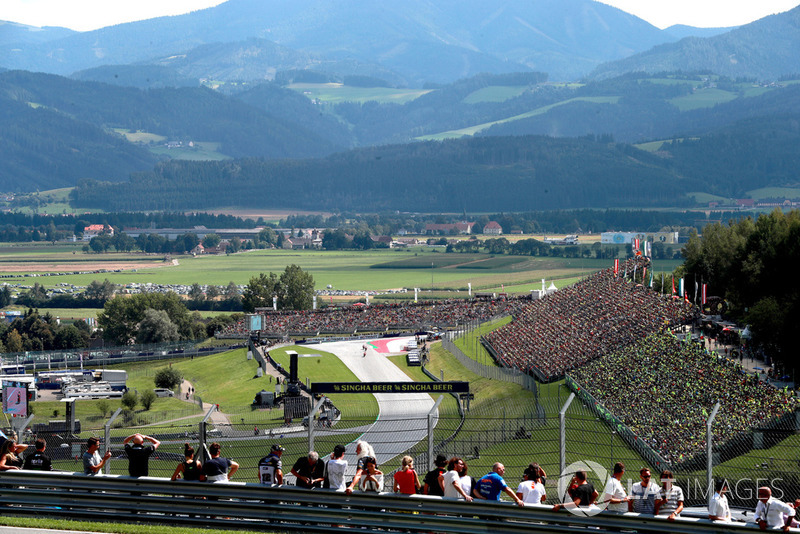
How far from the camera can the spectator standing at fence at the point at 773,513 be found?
52.1 ft

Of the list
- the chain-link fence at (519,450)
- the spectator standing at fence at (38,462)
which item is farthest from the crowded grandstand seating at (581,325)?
the spectator standing at fence at (38,462)

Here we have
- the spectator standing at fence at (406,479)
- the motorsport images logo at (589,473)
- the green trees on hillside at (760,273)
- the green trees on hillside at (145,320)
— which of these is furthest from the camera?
the green trees on hillside at (145,320)

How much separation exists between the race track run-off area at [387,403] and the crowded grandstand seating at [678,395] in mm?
6577

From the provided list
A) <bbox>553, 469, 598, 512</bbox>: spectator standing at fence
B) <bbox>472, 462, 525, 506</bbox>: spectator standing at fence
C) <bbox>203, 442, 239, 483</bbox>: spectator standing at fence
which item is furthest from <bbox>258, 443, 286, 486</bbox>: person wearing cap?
<bbox>553, 469, 598, 512</bbox>: spectator standing at fence

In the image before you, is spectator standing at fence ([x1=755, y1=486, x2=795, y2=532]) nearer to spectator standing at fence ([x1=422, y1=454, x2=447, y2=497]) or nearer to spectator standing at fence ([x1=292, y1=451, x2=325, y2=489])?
spectator standing at fence ([x1=422, y1=454, x2=447, y2=497])

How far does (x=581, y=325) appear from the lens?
56781mm

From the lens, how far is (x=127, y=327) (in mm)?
100500

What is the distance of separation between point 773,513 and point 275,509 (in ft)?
25.6

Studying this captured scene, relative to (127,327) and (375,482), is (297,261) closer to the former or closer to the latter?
(127,327)

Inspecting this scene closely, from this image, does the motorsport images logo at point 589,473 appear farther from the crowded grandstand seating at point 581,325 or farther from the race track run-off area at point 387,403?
the crowded grandstand seating at point 581,325

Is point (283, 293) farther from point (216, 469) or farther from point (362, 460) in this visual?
point (362, 460)

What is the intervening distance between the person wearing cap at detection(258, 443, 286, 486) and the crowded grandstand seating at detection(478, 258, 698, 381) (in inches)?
1192

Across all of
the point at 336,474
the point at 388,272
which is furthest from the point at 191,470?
the point at 388,272

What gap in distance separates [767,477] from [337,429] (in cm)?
897
